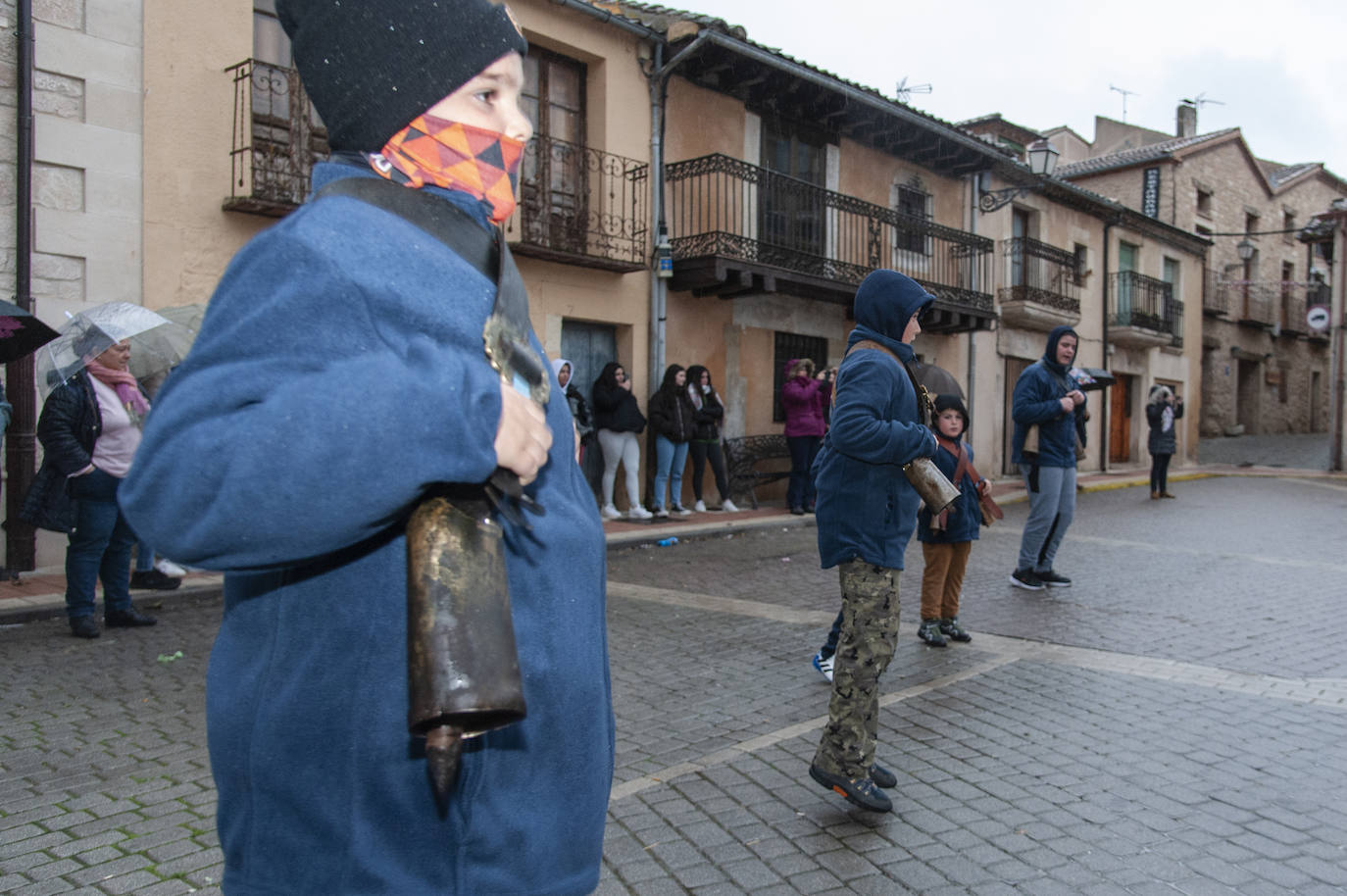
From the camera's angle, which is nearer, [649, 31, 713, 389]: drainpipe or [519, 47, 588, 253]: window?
[519, 47, 588, 253]: window

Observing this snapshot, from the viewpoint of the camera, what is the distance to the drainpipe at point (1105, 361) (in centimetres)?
2289

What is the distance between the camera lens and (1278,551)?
10.0 meters

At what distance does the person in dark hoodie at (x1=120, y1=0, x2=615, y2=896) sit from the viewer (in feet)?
3.26

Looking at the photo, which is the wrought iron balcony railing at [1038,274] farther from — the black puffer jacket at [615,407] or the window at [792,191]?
the black puffer jacket at [615,407]

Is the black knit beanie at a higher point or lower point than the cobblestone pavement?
higher

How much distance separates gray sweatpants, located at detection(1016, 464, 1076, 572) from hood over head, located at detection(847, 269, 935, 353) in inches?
158

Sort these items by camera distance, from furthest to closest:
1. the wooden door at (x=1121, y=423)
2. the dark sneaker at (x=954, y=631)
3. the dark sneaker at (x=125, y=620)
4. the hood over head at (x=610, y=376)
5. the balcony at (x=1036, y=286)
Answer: the wooden door at (x=1121, y=423) < the balcony at (x=1036, y=286) < the hood over head at (x=610, y=376) < the dark sneaker at (x=125, y=620) < the dark sneaker at (x=954, y=631)

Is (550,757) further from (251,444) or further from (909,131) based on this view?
(909,131)

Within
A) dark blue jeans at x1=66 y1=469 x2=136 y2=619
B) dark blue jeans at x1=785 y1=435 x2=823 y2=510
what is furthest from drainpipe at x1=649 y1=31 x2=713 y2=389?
dark blue jeans at x1=66 y1=469 x2=136 y2=619

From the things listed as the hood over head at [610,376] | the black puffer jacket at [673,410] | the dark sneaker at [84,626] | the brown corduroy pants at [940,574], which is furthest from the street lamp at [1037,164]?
the dark sneaker at [84,626]

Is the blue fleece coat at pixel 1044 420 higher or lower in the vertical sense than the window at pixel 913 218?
lower

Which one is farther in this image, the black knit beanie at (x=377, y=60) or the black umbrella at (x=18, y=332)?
the black umbrella at (x=18, y=332)

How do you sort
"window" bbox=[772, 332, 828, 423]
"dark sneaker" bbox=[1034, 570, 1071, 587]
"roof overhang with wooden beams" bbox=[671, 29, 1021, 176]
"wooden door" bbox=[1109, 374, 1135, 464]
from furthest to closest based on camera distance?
"wooden door" bbox=[1109, 374, 1135, 464] < "window" bbox=[772, 332, 828, 423] < "roof overhang with wooden beams" bbox=[671, 29, 1021, 176] < "dark sneaker" bbox=[1034, 570, 1071, 587]

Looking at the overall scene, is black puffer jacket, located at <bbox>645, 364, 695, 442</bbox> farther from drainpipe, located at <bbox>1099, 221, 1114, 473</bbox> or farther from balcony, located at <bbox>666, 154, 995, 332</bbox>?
drainpipe, located at <bbox>1099, 221, 1114, 473</bbox>
